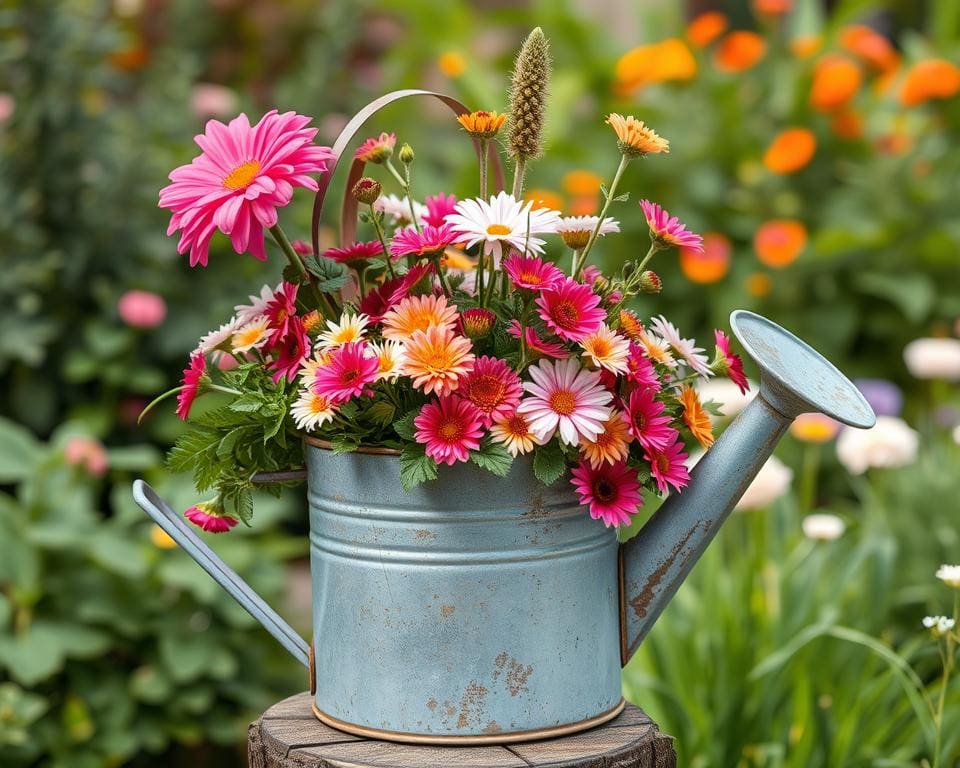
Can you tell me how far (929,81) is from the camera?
11.6 ft

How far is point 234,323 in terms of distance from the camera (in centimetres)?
138

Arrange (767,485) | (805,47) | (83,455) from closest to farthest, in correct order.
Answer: (767,485) < (83,455) < (805,47)

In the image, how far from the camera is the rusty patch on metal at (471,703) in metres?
1.27

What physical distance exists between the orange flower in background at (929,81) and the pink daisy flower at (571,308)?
8.81ft

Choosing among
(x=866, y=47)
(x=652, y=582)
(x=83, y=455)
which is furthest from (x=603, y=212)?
(x=866, y=47)

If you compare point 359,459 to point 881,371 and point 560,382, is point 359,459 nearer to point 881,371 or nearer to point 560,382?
point 560,382

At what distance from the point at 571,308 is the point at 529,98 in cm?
22

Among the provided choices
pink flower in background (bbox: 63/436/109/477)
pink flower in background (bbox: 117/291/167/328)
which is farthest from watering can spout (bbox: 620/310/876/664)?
pink flower in background (bbox: 117/291/167/328)

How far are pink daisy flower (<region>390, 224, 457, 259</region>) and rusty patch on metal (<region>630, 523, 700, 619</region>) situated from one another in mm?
427

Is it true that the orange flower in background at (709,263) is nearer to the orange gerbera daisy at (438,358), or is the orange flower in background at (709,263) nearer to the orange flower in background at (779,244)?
the orange flower in background at (779,244)

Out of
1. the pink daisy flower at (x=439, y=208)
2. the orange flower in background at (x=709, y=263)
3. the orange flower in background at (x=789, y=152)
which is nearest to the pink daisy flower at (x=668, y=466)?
the pink daisy flower at (x=439, y=208)

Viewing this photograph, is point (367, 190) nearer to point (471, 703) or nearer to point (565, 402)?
point (565, 402)

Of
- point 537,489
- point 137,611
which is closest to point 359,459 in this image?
point 537,489

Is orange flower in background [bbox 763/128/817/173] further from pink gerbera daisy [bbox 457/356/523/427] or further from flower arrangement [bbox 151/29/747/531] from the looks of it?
pink gerbera daisy [bbox 457/356/523/427]
